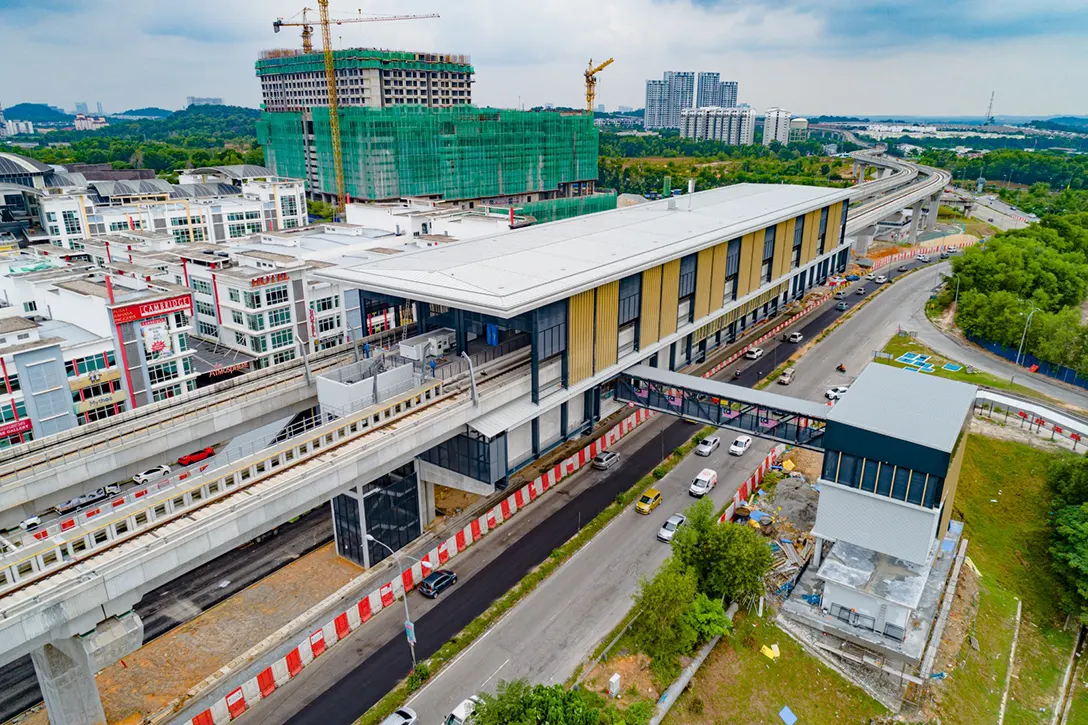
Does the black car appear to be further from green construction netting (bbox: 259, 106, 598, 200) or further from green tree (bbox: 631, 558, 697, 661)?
green construction netting (bbox: 259, 106, 598, 200)

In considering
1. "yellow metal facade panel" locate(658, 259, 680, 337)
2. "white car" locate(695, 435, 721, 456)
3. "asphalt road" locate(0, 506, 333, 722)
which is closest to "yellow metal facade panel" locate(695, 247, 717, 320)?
"yellow metal facade panel" locate(658, 259, 680, 337)

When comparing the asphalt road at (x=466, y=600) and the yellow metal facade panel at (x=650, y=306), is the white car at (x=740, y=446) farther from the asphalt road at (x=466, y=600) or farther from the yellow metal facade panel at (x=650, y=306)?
the yellow metal facade panel at (x=650, y=306)

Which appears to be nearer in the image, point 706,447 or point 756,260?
point 706,447

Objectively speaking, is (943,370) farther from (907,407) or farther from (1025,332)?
(907,407)

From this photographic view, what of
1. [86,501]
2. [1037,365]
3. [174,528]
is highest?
[174,528]

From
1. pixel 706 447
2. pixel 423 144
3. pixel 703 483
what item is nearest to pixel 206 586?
pixel 703 483

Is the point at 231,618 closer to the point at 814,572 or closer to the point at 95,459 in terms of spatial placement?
the point at 95,459
